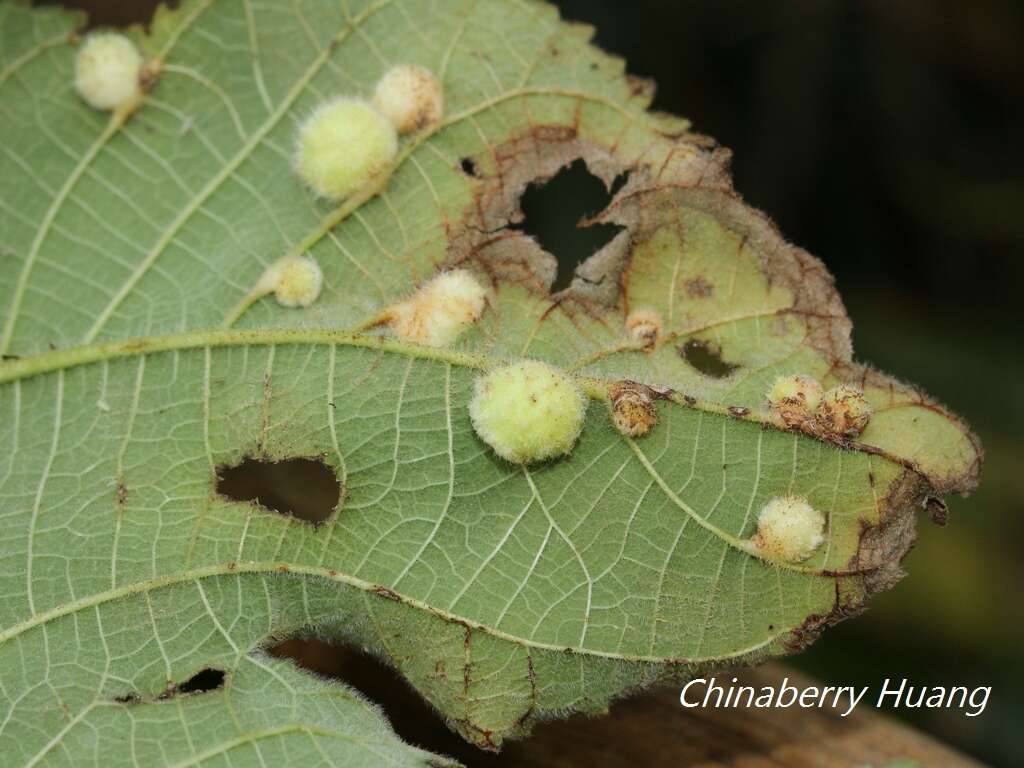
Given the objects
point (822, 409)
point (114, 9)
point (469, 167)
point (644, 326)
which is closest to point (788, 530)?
point (822, 409)

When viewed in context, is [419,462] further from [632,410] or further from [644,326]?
[644,326]

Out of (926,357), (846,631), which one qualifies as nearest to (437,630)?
(846,631)

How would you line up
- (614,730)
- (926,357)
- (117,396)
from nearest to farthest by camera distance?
1. (117,396)
2. (614,730)
3. (926,357)

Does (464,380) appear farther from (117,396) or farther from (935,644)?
(935,644)

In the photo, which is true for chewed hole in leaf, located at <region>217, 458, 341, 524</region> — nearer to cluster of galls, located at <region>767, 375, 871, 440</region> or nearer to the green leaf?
the green leaf

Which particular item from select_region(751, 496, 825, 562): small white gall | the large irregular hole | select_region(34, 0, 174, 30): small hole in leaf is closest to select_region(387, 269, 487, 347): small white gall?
select_region(751, 496, 825, 562): small white gall

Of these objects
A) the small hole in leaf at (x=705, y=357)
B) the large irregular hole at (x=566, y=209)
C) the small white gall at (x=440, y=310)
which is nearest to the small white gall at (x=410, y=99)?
the small white gall at (x=440, y=310)
